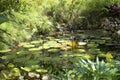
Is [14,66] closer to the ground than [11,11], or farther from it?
closer to the ground

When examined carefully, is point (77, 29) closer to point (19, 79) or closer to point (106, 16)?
point (106, 16)

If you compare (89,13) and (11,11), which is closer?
(11,11)

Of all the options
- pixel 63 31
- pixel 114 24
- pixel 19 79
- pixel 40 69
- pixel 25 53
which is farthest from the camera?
pixel 114 24

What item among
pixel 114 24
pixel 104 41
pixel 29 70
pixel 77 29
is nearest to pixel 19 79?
pixel 29 70

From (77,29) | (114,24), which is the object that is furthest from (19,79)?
(114,24)

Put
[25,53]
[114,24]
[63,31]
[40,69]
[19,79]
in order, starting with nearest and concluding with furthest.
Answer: [19,79] < [40,69] < [25,53] < [63,31] < [114,24]

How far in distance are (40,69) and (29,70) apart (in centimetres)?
19

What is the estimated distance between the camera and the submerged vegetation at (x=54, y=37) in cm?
486

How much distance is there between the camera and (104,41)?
239 inches

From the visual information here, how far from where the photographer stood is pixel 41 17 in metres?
6.76

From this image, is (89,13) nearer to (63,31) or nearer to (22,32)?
(63,31)

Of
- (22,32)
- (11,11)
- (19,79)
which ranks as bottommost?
(19,79)

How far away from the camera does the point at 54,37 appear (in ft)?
20.7

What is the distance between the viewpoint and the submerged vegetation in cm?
486
